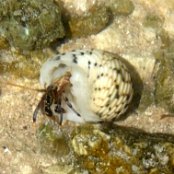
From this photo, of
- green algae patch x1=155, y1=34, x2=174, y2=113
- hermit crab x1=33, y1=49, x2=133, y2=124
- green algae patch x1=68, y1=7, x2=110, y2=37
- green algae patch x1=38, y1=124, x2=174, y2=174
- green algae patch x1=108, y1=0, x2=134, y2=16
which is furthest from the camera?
green algae patch x1=108, y1=0, x2=134, y2=16

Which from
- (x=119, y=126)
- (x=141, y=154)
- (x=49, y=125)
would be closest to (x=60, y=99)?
(x=49, y=125)

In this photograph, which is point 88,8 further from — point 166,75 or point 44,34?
point 166,75

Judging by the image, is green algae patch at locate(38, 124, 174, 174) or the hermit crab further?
the hermit crab

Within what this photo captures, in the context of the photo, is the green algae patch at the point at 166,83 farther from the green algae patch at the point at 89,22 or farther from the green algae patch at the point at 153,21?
the green algae patch at the point at 89,22

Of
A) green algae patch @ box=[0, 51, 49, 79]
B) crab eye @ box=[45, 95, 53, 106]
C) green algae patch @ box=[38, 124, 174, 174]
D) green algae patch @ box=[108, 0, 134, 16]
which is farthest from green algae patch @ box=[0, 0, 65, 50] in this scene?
green algae patch @ box=[38, 124, 174, 174]

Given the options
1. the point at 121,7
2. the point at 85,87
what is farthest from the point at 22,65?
the point at 121,7

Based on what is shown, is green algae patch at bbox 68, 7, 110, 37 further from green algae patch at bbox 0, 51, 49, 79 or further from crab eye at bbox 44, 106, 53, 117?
crab eye at bbox 44, 106, 53, 117

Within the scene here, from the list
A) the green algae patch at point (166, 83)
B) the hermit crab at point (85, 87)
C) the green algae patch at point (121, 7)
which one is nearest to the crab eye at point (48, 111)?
the hermit crab at point (85, 87)

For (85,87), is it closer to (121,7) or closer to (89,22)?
(89,22)
